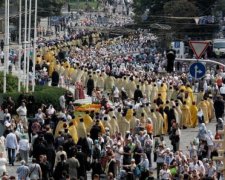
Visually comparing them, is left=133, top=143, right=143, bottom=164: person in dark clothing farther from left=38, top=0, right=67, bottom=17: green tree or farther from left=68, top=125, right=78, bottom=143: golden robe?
left=38, top=0, right=67, bottom=17: green tree

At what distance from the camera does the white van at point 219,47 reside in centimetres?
8688

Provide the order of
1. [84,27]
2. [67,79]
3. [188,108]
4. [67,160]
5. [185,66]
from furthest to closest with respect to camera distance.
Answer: [84,27] → [185,66] → [67,79] → [188,108] → [67,160]

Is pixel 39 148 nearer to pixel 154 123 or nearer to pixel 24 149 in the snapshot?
pixel 24 149

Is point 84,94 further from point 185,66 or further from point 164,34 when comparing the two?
point 164,34

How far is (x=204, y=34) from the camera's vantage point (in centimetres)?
9712

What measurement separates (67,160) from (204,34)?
184 ft

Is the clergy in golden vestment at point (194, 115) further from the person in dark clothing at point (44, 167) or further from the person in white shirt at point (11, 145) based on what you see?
the person in dark clothing at point (44, 167)

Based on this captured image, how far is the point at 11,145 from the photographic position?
148ft

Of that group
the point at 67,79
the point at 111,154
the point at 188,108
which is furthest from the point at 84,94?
the point at 111,154

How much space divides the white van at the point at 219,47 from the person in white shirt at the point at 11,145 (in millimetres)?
42494

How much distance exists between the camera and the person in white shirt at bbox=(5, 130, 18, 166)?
4503cm

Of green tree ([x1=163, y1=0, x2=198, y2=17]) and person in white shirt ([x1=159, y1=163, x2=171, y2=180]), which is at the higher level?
person in white shirt ([x1=159, y1=163, x2=171, y2=180])

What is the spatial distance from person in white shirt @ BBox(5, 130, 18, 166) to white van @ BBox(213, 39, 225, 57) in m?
42.5

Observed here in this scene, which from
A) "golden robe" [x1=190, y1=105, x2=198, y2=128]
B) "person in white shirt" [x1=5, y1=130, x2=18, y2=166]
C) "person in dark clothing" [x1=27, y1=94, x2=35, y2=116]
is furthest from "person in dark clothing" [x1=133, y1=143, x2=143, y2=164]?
"golden robe" [x1=190, y1=105, x2=198, y2=128]
